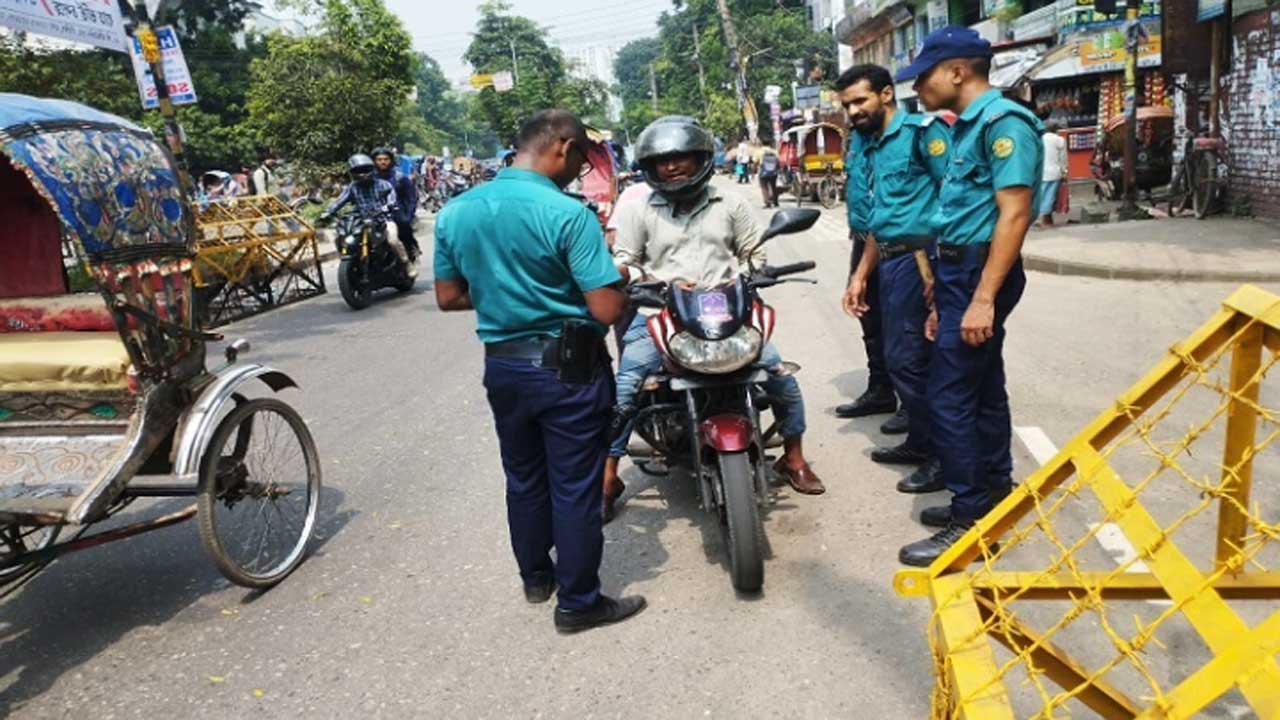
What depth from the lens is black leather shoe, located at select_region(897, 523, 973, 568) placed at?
3428 millimetres

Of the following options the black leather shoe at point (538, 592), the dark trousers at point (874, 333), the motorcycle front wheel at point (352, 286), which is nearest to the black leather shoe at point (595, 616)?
the black leather shoe at point (538, 592)

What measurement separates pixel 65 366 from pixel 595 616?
2378mm

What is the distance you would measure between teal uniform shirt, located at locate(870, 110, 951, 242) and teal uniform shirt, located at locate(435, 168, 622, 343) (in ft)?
5.96

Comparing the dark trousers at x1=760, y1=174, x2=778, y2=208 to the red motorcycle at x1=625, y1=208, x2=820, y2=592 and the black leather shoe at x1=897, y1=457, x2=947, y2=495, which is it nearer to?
the black leather shoe at x1=897, y1=457, x2=947, y2=495

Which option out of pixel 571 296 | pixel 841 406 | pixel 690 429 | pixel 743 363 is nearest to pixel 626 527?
pixel 690 429

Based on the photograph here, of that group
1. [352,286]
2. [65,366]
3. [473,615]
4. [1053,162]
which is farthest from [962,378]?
[352,286]

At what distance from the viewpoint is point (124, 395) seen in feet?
12.3

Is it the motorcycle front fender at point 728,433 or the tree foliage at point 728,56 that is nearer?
the motorcycle front fender at point 728,433

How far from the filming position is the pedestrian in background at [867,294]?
4.71m

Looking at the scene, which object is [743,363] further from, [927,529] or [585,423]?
[927,529]

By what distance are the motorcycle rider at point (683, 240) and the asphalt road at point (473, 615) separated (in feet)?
1.88

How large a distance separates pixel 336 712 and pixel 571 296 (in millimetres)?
1458

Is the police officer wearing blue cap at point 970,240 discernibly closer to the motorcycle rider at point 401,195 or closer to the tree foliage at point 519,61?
the motorcycle rider at point 401,195

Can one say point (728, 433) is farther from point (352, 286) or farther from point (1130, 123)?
point (1130, 123)
